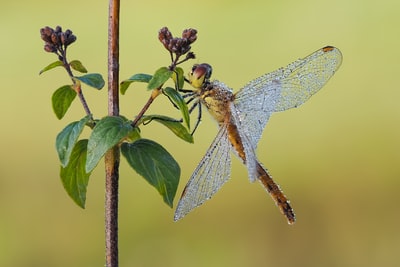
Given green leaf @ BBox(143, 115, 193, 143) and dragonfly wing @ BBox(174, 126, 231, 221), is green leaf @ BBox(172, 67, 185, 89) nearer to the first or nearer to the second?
green leaf @ BBox(143, 115, 193, 143)

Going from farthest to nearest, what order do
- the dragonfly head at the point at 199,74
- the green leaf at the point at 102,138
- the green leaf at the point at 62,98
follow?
the dragonfly head at the point at 199,74, the green leaf at the point at 62,98, the green leaf at the point at 102,138

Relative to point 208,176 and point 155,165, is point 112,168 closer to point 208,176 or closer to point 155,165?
point 155,165

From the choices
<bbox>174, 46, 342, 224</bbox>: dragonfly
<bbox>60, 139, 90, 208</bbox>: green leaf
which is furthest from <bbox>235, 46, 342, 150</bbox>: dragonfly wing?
<bbox>60, 139, 90, 208</bbox>: green leaf

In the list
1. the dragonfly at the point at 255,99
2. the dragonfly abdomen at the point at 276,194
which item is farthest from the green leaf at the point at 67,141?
the dragonfly abdomen at the point at 276,194

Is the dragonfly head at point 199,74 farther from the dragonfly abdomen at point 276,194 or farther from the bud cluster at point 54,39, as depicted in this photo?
the bud cluster at point 54,39

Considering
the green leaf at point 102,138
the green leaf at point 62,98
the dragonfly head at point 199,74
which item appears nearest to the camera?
the green leaf at point 102,138

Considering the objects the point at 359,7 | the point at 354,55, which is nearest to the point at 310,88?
the point at 354,55

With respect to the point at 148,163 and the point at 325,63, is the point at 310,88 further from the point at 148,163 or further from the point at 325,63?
the point at 148,163
